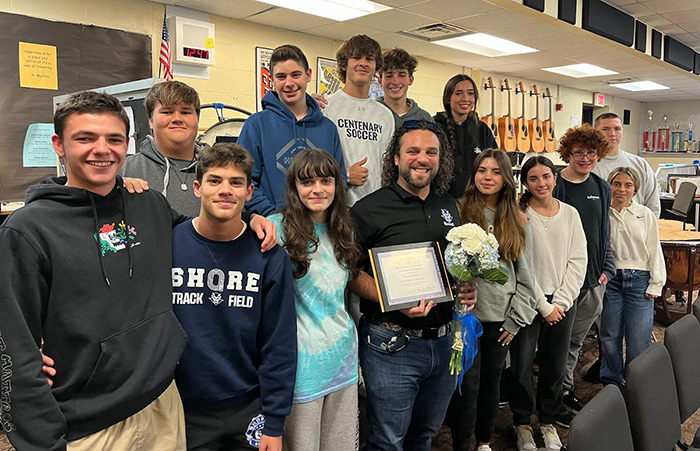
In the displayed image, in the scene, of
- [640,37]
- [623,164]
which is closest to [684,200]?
[640,37]

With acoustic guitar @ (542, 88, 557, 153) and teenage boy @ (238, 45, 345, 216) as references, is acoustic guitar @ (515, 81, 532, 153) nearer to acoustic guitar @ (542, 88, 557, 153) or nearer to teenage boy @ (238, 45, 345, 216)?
acoustic guitar @ (542, 88, 557, 153)

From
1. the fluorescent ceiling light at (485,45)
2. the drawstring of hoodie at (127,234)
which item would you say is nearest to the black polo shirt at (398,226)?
the drawstring of hoodie at (127,234)

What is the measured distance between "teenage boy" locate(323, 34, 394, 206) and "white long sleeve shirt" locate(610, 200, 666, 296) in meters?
1.73

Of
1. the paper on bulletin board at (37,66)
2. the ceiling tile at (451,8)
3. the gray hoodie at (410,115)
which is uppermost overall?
the ceiling tile at (451,8)

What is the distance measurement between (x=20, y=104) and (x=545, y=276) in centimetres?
394

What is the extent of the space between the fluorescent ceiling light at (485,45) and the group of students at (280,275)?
3.57 meters

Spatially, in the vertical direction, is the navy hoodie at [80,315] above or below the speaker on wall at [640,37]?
below

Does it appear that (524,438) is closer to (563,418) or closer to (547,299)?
(563,418)

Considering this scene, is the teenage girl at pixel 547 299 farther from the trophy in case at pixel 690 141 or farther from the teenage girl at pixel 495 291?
the trophy in case at pixel 690 141

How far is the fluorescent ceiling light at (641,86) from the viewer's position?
9.86m

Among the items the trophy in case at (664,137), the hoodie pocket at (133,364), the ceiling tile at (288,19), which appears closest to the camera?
the hoodie pocket at (133,364)

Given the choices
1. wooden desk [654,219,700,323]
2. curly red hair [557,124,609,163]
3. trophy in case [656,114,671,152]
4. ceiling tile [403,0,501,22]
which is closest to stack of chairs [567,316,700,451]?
curly red hair [557,124,609,163]

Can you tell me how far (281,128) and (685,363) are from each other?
6.42 feet

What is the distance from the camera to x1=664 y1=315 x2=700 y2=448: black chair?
6.86 ft
